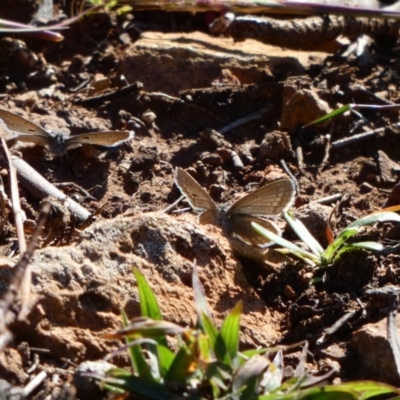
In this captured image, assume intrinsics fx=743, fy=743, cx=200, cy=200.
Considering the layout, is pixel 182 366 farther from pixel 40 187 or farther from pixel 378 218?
pixel 40 187

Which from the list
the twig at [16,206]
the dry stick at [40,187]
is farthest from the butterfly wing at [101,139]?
the twig at [16,206]

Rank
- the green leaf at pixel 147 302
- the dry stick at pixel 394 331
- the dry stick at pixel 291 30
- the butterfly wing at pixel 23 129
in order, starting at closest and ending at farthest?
1. the green leaf at pixel 147 302
2. the dry stick at pixel 394 331
3. the butterfly wing at pixel 23 129
4. the dry stick at pixel 291 30

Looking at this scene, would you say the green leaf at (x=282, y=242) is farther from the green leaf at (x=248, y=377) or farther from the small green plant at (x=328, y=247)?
the green leaf at (x=248, y=377)

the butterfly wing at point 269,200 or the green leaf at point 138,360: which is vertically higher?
the butterfly wing at point 269,200

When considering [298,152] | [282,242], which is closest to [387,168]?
[298,152]

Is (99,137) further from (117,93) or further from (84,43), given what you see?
(84,43)

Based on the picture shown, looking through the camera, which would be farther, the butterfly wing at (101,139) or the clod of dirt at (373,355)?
the butterfly wing at (101,139)

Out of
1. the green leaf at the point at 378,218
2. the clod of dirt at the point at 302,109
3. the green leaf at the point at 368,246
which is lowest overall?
the green leaf at the point at 368,246
